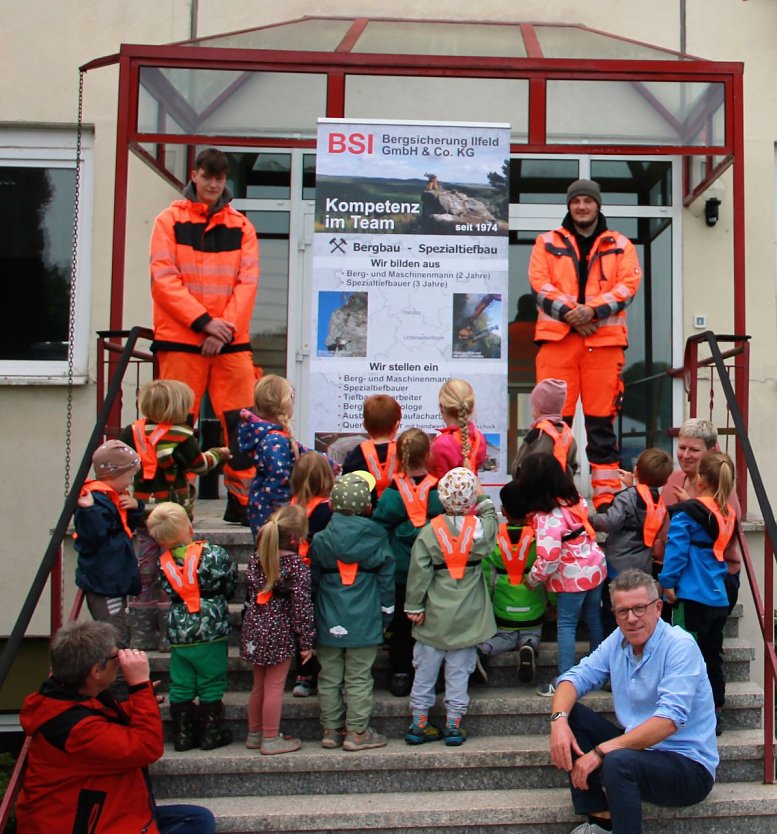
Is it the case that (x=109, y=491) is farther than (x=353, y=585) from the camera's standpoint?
Yes

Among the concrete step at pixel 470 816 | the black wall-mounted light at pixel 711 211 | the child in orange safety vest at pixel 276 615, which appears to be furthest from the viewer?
the black wall-mounted light at pixel 711 211

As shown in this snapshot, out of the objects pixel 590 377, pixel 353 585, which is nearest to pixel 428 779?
pixel 353 585

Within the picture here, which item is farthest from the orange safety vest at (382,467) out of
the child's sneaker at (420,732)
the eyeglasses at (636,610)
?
the eyeglasses at (636,610)

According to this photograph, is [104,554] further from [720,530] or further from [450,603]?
[720,530]

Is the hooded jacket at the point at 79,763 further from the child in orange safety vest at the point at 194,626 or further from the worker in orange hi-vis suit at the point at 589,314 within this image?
the worker in orange hi-vis suit at the point at 589,314

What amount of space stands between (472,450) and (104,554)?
1.89 metres

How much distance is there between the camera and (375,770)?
4.26 m

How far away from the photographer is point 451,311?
591 cm

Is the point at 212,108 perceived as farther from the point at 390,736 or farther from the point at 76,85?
the point at 390,736

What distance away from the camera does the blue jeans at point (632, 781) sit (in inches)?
144

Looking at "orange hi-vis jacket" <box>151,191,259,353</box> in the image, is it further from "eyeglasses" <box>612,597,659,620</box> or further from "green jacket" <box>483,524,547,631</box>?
"eyeglasses" <box>612,597,659,620</box>

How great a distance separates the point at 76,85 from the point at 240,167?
136cm

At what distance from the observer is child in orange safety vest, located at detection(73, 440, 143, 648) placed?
4.34m

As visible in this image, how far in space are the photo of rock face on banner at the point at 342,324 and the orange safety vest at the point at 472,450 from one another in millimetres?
1066
